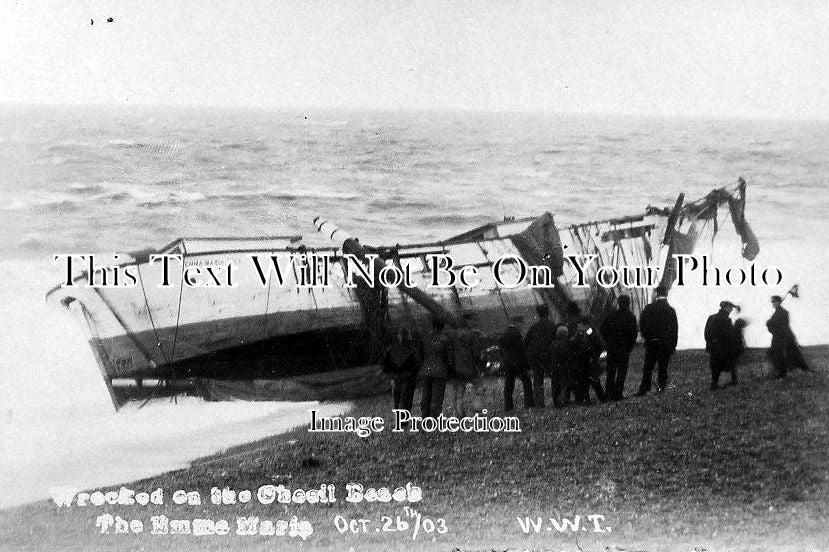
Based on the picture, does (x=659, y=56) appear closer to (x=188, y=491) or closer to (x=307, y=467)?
(x=307, y=467)

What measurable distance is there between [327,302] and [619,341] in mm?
1522

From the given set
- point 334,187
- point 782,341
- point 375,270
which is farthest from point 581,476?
point 334,187

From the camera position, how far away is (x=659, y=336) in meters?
3.50

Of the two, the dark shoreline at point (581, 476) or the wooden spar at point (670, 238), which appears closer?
the dark shoreline at point (581, 476)

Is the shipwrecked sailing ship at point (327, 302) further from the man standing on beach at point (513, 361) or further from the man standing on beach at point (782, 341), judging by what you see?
the man standing on beach at point (782, 341)

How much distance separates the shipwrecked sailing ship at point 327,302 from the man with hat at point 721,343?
0.97 ft

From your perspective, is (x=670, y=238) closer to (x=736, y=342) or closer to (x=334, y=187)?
(x=736, y=342)

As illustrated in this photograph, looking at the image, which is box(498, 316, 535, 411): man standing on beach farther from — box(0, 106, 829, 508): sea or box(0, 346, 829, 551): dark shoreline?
box(0, 106, 829, 508): sea

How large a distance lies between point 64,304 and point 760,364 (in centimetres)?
362

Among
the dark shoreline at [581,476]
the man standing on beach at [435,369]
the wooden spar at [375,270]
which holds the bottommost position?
the dark shoreline at [581,476]

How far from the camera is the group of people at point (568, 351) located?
3494mm

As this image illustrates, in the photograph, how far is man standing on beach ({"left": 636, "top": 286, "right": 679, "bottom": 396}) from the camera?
3.49m

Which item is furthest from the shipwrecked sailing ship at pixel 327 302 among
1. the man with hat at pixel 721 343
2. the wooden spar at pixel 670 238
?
the man with hat at pixel 721 343

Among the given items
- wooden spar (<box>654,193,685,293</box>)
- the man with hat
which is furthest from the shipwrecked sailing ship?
the man with hat
